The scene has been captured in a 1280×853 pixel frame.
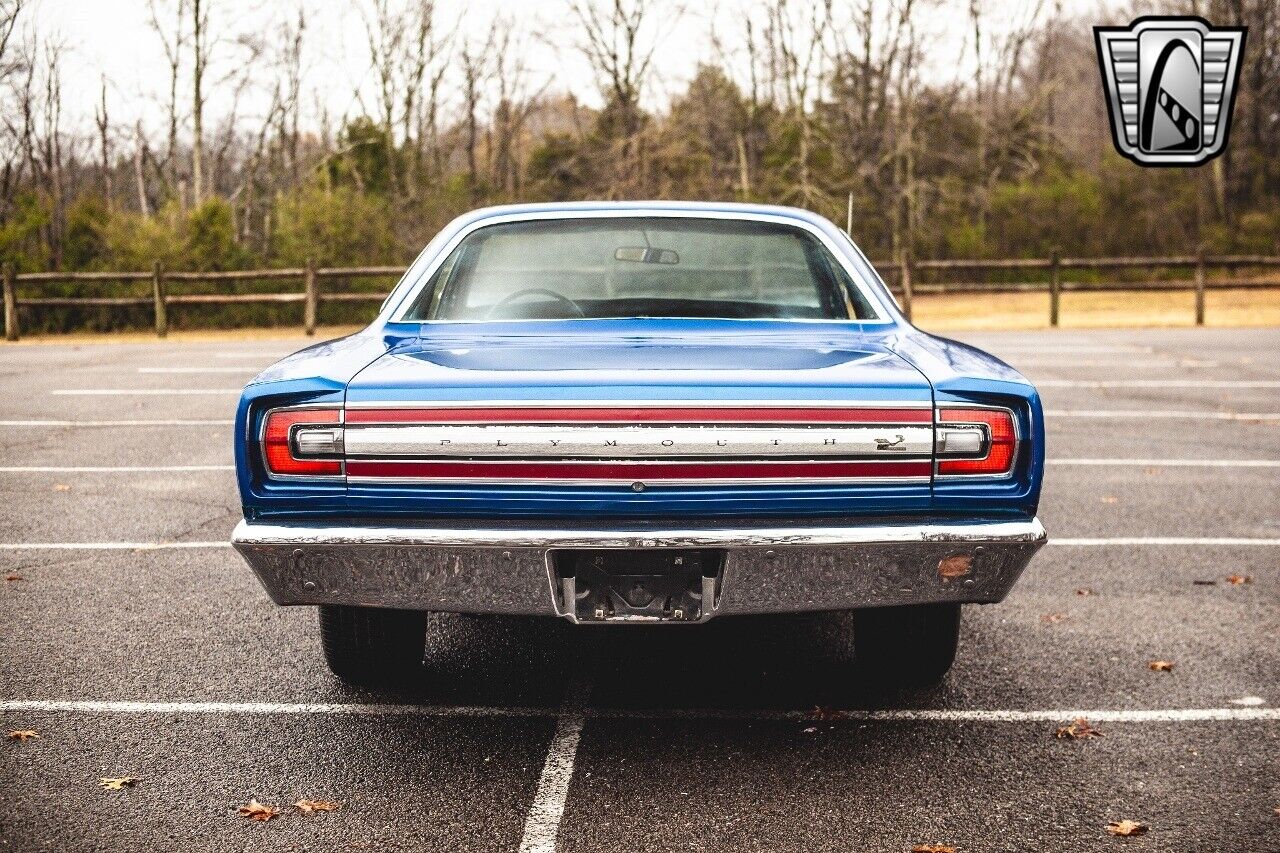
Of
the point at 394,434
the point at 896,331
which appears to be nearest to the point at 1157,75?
the point at 896,331

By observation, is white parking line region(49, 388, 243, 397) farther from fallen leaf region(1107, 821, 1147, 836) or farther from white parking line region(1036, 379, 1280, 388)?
fallen leaf region(1107, 821, 1147, 836)

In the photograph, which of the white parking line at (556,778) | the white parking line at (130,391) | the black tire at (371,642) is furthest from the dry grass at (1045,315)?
the white parking line at (556,778)

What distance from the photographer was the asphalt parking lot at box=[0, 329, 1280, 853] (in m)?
2.88

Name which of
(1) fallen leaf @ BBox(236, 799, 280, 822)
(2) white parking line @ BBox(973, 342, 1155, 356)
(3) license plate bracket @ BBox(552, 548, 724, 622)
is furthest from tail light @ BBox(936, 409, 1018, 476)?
(2) white parking line @ BBox(973, 342, 1155, 356)

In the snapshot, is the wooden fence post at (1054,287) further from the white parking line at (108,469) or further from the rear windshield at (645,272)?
the rear windshield at (645,272)

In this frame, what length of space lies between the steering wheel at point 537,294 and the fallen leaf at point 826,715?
1434 millimetres

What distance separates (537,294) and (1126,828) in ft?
7.75

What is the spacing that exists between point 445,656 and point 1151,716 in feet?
7.35

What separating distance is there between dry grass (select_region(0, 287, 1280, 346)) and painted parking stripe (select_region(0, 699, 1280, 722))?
680 inches

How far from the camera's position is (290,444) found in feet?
9.84

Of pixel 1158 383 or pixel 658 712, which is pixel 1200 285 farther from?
pixel 658 712

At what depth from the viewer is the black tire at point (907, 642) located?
368 centimetres

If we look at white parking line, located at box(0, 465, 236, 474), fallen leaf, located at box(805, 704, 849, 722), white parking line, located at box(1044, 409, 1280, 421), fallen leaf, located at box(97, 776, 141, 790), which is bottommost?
fallen leaf, located at box(805, 704, 849, 722)

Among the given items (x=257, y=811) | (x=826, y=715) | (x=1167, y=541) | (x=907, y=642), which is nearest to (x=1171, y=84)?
(x=1167, y=541)
